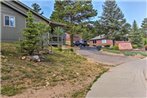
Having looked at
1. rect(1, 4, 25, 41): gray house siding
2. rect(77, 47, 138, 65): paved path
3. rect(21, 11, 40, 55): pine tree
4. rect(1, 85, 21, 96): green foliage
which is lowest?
rect(77, 47, 138, 65): paved path

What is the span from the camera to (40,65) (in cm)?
1511

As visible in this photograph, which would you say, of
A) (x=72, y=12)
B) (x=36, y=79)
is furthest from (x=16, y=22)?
(x=72, y=12)

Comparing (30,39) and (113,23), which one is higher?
(113,23)

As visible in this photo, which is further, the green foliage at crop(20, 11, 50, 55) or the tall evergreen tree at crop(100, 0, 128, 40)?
Answer: the tall evergreen tree at crop(100, 0, 128, 40)

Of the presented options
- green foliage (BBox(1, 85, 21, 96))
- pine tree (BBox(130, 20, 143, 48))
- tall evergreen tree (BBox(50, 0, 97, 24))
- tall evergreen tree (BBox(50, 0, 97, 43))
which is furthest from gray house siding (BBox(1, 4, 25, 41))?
pine tree (BBox(130, 20, 143, 48))

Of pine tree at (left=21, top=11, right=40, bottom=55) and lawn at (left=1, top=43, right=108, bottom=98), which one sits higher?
pine tree at (left=21, top=11, right=40, bottom=55)

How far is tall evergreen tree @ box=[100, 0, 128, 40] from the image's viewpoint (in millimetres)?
59500

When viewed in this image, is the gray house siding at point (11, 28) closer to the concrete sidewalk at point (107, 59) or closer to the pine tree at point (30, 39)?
the concrete sidewalk at point (107, 59)

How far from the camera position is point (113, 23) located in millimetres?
59750

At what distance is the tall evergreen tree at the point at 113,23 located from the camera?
59.5 meters

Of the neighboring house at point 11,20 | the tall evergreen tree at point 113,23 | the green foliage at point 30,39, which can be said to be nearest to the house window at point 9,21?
the neighboring house at point 11,20

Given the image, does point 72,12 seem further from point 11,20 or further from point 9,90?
point 9,90

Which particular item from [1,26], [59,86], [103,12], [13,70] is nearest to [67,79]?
[59,86]

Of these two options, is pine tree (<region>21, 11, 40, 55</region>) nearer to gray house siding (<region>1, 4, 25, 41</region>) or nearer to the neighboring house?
the neighboring house
